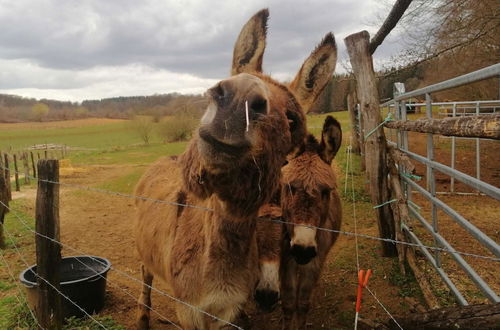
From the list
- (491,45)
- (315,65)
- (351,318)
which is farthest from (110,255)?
(491,45)

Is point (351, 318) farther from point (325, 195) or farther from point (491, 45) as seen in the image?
point (491, 45)

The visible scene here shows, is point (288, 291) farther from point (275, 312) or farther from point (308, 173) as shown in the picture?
point (308, 173)

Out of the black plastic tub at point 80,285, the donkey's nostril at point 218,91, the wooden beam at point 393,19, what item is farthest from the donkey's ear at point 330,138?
the black plastic tub at point 80,285

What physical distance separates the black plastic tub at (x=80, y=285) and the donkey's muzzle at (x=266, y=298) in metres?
2.47

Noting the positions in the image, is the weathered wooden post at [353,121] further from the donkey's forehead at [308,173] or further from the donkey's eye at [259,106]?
the donkey's eye at [259,106]

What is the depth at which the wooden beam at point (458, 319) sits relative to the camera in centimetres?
161

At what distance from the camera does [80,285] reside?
4559 millimetres

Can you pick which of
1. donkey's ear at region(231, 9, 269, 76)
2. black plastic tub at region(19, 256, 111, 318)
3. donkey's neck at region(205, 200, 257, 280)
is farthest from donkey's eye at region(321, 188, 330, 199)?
black plastic tub at region(19, 256, 111, 318)

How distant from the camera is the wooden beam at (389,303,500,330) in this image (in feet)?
5.28

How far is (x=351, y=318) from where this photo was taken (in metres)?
4.50

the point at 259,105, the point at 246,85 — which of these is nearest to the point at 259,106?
the point at 259,105

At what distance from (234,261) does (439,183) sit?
10.4 meters

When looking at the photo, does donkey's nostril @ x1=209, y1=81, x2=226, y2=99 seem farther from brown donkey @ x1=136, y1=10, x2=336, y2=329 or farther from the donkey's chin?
the donkey's chin

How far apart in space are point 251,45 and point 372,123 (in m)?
3.02
